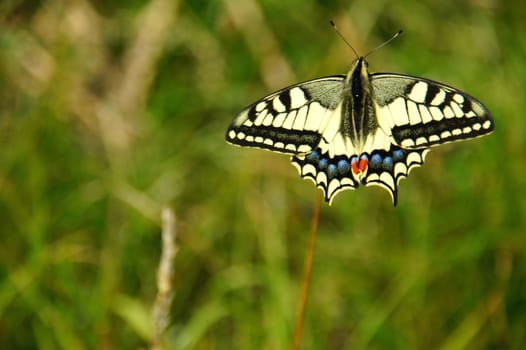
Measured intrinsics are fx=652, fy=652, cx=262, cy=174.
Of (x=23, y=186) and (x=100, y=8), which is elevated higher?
(x=100, y=8)

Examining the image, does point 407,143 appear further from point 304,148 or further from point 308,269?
point 308,269

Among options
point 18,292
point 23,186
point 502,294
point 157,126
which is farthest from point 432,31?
point 18,292

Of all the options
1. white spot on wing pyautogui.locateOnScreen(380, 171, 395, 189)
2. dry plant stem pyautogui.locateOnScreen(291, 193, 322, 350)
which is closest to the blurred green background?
dry plant stem pyautogui.locateOnScreen(291, 193, 322, 350)

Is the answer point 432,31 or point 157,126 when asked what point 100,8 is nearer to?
point 157,126

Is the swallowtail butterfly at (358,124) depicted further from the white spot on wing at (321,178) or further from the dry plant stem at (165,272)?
the dry plant stem at (165,272)

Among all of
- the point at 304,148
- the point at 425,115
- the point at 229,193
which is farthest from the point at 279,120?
the point at 229,193

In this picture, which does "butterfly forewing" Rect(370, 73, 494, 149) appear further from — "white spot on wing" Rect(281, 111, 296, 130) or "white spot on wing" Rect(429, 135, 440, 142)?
"white spot on wing" Rect(281, 111, 296, 130)
